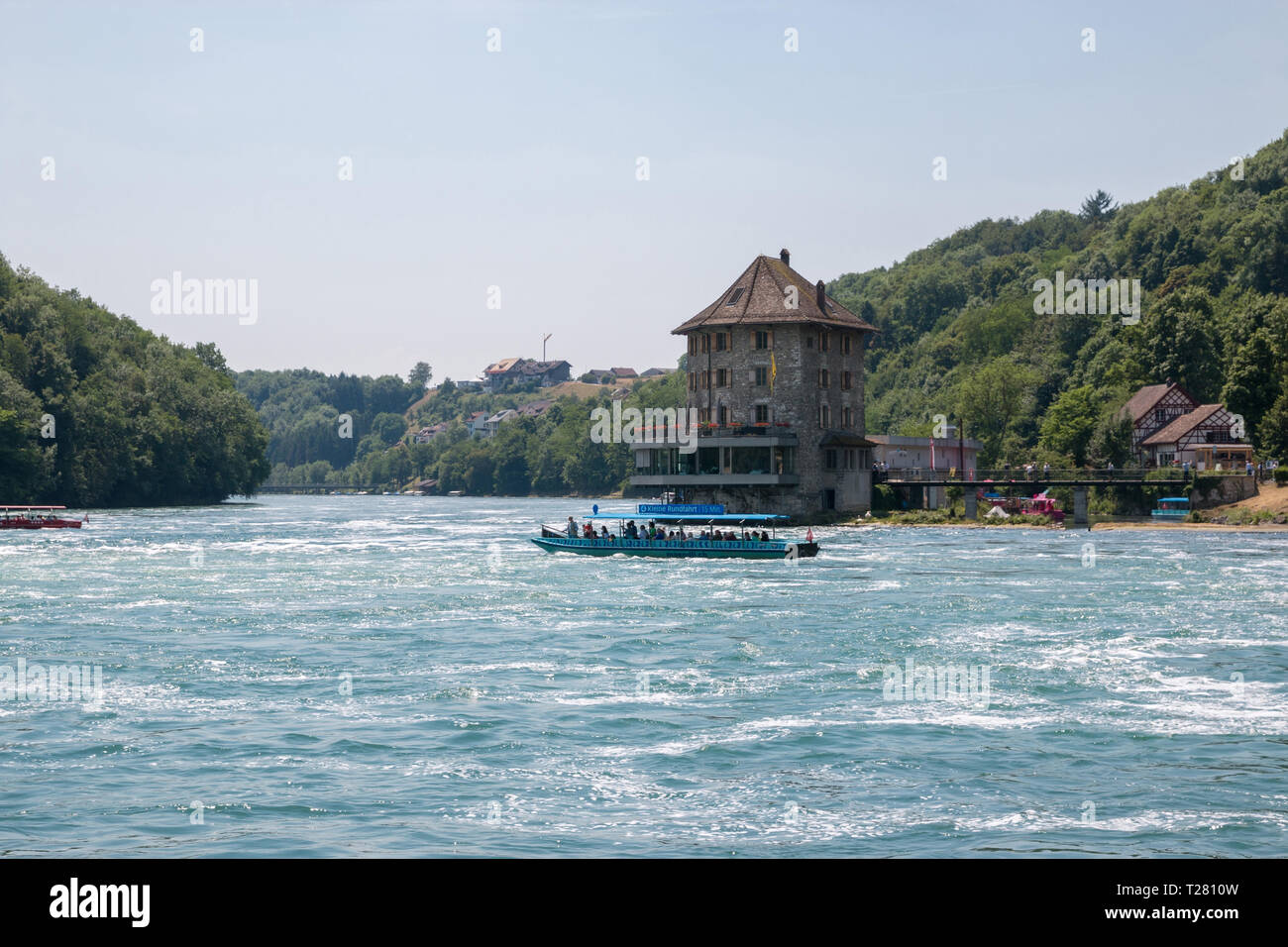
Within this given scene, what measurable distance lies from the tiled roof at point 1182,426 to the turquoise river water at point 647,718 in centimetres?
6418

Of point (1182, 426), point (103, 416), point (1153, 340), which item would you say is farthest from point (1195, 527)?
point (103, 416)

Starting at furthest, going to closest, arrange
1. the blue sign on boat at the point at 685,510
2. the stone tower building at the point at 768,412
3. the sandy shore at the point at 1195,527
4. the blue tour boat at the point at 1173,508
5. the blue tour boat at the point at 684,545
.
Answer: the stone tower building at the point at 768,412 < the blue tour boat at the point at 1173,508 < the sandy shore at the point at 1195,527 < the blue sign on boat at the point at 685,510 < the blue tour boat at the point at 684,545

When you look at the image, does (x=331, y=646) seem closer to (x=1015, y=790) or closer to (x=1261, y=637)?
(x=1015, y=790)

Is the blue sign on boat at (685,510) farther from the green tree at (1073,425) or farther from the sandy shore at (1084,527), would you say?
the green tree at (1073,425)

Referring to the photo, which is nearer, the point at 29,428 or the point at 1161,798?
the point at 1161,798

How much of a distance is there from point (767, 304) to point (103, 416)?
8185 centimetres

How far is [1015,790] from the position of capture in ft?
65.2

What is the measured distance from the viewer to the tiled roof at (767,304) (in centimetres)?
11181

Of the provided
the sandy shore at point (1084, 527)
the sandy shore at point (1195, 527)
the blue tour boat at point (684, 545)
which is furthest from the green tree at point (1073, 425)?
the blue tour boat at point (684, 545)

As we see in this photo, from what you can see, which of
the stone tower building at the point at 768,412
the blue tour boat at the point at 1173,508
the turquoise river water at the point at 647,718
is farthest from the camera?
the stone tower building at the point at 768,412

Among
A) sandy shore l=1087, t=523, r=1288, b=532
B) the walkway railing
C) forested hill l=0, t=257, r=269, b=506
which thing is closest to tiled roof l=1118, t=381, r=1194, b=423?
the walkway railing

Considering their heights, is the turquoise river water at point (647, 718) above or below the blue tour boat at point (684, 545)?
below
